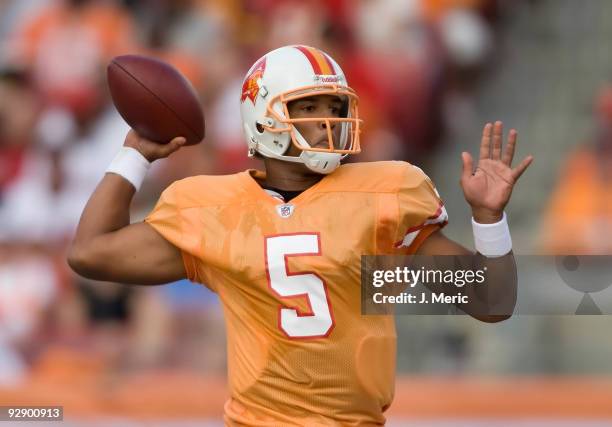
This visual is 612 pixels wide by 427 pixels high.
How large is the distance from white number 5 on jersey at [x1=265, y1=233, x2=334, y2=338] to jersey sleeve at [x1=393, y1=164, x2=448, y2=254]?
0.23 meters

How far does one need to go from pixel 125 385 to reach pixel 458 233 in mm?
2218

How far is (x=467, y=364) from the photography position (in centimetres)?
616

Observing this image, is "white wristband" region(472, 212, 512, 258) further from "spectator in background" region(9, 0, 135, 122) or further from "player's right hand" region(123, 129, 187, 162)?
"spectator in background" region(9, 0, 135, 122)

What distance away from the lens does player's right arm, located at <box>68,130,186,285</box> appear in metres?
3.02

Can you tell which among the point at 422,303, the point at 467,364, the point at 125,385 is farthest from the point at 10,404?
the point at 422,303

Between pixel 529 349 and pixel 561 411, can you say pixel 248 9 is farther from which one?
pixel 561 411

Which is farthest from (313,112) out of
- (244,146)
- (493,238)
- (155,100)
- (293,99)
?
(244,146)

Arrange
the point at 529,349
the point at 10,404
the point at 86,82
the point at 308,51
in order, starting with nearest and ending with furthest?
the point at 308,51 < the point at 10,404 < the point at 529,349 < the point at 86,82

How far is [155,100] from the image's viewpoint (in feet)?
10.4

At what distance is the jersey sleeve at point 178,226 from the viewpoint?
2.96 meters

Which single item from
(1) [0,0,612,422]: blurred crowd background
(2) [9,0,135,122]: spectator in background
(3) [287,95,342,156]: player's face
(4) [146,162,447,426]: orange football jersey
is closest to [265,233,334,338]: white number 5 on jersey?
(4) [146,162,447,426]: orange football jersey

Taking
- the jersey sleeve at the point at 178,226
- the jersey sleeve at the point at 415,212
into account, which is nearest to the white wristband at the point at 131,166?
the jersey sleeve at the point at 178,226

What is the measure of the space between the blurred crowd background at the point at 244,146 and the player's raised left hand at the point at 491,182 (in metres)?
3.32

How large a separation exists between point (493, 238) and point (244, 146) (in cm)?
397
